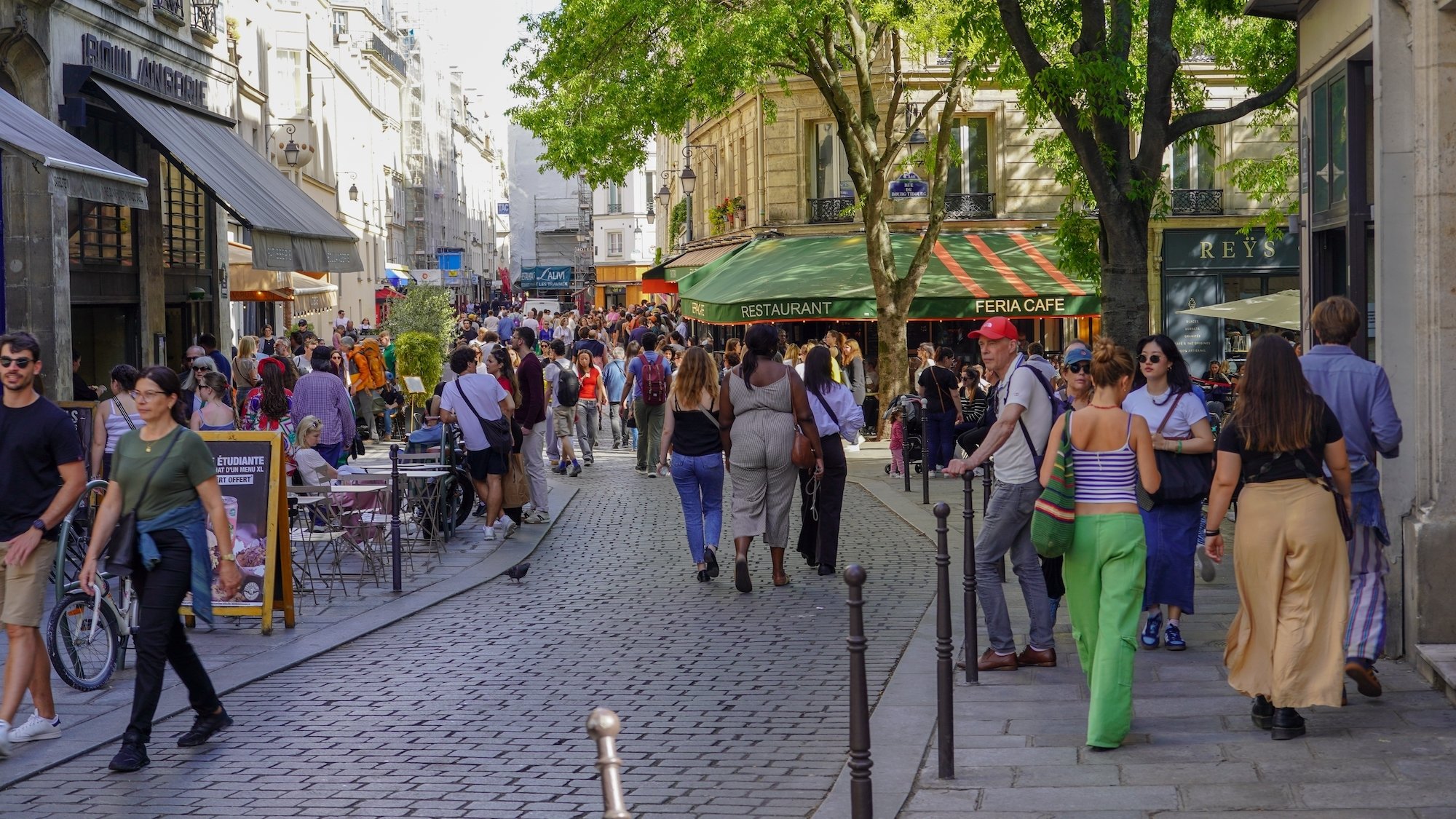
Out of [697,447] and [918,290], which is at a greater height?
[918,290]

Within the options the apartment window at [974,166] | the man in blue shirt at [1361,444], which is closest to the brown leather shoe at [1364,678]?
the man in blue shirt at [1361,444]

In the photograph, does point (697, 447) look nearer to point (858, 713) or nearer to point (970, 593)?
point (970, 593)

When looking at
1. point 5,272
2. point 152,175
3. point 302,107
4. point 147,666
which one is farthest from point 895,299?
point 302,107

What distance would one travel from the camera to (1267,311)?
19781mm

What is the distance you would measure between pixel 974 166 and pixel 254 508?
24.1m

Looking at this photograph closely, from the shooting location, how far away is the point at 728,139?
40500 mm

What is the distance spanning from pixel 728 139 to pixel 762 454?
30026 millimetres

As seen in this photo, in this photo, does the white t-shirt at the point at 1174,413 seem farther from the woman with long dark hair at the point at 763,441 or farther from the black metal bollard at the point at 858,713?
the black metal bollard at the point at 858,713

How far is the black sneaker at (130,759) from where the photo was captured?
21.9 feet

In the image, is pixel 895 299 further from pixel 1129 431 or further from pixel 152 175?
pixel 1129 431

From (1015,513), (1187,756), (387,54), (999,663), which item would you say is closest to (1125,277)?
(1015,513)

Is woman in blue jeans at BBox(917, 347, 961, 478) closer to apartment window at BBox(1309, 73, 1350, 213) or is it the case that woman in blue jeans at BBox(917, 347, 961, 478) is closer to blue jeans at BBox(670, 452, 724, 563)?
blue jeans at BBox(670, 452, 724, 563)

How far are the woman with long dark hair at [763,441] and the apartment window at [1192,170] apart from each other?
22.3m

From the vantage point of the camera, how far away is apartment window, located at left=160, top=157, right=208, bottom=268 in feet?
75.6
